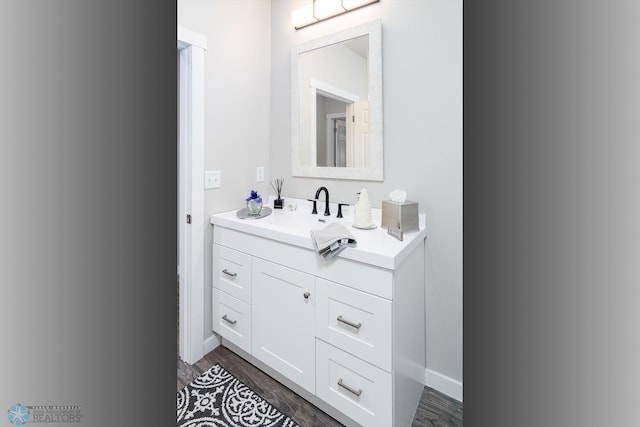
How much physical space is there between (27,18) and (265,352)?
1805 mm

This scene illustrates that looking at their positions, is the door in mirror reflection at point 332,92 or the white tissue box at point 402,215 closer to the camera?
the white tissue box at point 402,215

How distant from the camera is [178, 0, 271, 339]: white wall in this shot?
1.90 metres

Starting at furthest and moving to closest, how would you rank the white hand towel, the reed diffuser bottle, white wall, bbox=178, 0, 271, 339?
the reed diffuser bottle < white wall, bbox=178, 0, 271, 339 < the white hand towel

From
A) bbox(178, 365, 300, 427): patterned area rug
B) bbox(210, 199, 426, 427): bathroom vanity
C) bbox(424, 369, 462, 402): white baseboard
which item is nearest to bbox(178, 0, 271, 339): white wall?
bbox(210, 199, 426, 427): bathroom vanity

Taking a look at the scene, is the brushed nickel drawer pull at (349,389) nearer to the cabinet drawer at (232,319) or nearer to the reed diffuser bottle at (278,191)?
the cabinet drawer at (232,319)

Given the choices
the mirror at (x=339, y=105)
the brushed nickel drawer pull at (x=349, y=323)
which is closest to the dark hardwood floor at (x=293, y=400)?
the brushed nickel drawer pull at (x=349, y=323)

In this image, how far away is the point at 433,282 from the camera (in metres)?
1.71

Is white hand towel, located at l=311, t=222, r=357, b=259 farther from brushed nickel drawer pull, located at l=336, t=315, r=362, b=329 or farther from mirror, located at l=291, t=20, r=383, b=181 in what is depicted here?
mirror, located at l=291, t=20, r=383, b=181

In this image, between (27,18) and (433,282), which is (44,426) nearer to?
(27,18)

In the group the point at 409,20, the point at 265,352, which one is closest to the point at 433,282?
the point at 265,352

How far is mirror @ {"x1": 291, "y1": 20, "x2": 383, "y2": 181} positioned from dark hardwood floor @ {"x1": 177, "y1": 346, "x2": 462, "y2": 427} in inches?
45.8

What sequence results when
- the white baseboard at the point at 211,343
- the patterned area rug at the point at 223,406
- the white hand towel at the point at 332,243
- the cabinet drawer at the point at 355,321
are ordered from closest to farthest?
1. the cabinet drawer at the point at 355,321
2. the white hand towel at the point at 332,243
3. the patterned area rug at the point at 223,406
4. the white baseboard at the point at 211,343

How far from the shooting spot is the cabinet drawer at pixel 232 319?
1.82 meters

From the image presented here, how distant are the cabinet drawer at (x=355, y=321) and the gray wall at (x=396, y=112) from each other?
0.55 meters
